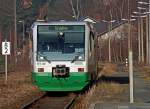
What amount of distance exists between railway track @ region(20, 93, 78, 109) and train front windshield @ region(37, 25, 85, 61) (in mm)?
1678

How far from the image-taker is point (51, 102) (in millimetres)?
23375

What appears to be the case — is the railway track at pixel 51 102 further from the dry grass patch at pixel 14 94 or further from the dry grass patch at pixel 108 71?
the dry grass patch at pixel 108 71

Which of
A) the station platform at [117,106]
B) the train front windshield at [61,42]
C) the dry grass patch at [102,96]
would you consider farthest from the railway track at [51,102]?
the train front windshield at [61,42]

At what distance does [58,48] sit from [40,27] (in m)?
1.20

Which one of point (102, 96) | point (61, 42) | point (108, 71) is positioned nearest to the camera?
point (102, 96)

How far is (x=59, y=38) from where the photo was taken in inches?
1003

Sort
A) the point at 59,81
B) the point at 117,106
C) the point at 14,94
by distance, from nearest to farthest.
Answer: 1. the point at 117,106
2. the point at 59,81
3. the point at 14,94

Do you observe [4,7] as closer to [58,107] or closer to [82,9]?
[82,9]

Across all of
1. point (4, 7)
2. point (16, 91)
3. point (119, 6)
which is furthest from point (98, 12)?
point (16, 91)

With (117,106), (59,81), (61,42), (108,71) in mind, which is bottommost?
(117,106)

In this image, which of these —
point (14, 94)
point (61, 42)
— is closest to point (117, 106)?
point (61, 42)

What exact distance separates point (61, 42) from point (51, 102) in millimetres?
3035

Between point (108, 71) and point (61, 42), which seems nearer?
point (61, 42)

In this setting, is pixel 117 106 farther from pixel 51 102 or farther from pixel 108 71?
pixel 108 71
